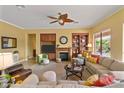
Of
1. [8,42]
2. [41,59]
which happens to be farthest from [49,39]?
[8,42]

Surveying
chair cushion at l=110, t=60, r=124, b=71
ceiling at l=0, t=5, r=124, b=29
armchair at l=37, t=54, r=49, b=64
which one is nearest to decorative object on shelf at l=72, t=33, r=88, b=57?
armchair at l=37, t=54, r=49, b=64

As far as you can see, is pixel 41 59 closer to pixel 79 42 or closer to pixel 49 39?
pixel 49 39

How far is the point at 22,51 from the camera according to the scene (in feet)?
35.3

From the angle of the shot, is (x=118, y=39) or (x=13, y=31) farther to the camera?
(x=13, y=31)

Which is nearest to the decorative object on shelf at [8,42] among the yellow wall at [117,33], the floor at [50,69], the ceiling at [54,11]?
the ceiling at [54,11]

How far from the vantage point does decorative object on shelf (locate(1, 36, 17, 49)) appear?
289 inches

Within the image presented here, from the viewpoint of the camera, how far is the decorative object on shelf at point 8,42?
24.1ft

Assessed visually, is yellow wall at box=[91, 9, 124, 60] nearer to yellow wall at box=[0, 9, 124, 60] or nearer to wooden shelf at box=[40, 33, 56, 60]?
yellow wall at box=[0, 9, 124, 60]

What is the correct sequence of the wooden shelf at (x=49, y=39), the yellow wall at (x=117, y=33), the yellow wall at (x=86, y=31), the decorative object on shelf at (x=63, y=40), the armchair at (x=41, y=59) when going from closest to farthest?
the yellow wall at (x=117, y=33), the yellow wall at (x=86, y=31), the armchair at (x=41, y=59), the decorative object on shelf at (x=63, y=40), the wooden shelf at (x=49, y=39)

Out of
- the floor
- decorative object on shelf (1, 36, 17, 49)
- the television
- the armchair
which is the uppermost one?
decorative object on shelf (1, 36, 17, 49)

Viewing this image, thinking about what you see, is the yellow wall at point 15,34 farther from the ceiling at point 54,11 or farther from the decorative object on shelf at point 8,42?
the ceiling at point 54,11
